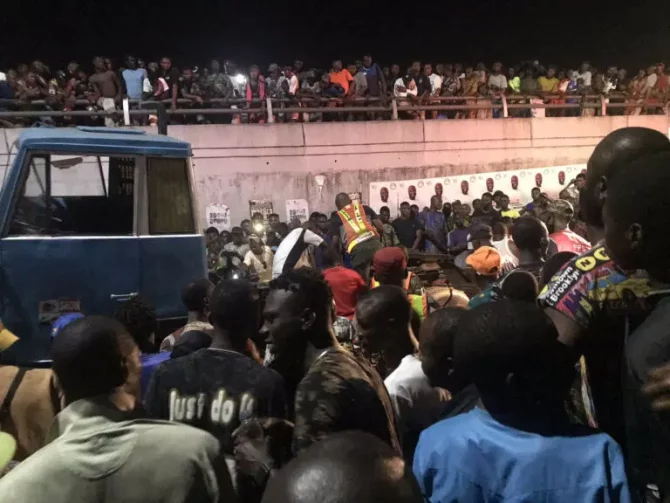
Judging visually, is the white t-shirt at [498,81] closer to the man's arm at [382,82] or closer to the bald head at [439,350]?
the man's arm at [382,82]

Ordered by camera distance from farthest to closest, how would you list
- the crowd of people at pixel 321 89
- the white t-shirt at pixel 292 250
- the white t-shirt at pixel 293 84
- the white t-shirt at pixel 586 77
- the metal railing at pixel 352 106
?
the white t-shirt at pixel 586 77 < the white t-shirt at pixel 293 84 < the crowd of people at pixel 321 89 < the metal railing at pixel 352 106 < the white t-shirt at pixel 292 250

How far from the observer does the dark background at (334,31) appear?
58.9 ft

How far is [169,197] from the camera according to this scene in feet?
20.1

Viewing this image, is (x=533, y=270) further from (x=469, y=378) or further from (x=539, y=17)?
(x=539, y=17)

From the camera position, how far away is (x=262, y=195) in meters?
14.6

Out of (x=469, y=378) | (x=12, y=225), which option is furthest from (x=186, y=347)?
(x=12, y=225)

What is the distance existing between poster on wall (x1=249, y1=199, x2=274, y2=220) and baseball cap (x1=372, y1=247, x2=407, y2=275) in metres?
10.2

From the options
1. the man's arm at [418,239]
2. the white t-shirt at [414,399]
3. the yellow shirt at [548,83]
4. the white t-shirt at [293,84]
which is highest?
the white t-shirt at [293,84]

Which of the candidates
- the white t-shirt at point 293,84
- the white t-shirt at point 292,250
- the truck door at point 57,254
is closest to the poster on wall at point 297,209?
the white t-shirt at point 293,84

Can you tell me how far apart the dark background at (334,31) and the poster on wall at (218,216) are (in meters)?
7.08

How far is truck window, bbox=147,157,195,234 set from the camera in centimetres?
603

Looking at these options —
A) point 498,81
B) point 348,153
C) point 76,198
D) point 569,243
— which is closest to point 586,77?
point 498,81

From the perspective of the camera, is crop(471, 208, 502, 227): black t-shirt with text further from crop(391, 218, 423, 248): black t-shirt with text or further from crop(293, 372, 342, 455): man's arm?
crop(293, 372, 342, 455): man's arm

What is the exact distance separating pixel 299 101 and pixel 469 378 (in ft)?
45.4
